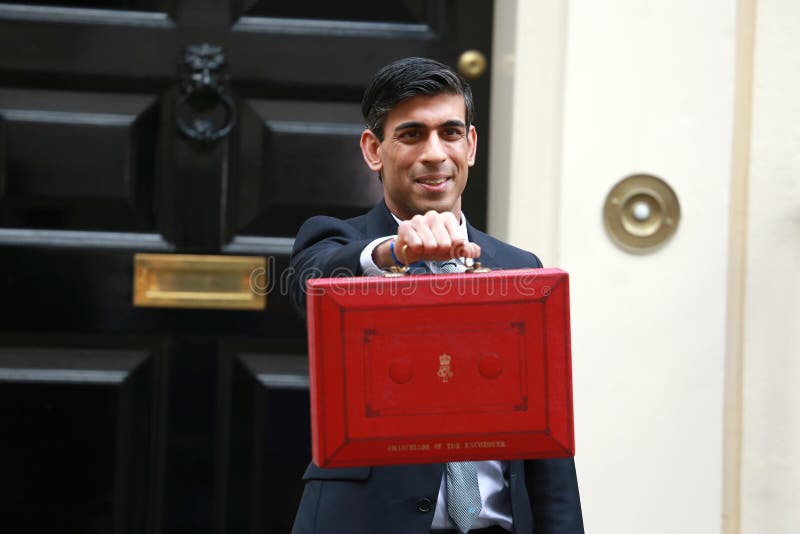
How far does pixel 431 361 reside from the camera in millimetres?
1545

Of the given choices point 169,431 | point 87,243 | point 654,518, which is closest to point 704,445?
point 654,518

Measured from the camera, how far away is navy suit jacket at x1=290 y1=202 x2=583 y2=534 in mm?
1696

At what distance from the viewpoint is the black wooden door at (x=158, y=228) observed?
2.81m

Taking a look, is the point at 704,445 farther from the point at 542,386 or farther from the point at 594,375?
the point at 542,386

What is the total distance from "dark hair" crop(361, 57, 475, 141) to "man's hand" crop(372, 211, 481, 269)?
0.90 feet

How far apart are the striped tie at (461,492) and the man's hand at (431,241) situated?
19 cm

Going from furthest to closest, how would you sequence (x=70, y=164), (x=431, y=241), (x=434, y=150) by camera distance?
1. (x=70, y=164)
2. (x=434, y=150)
3. (x=431, y=241)

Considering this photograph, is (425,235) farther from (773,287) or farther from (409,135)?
(773,287)

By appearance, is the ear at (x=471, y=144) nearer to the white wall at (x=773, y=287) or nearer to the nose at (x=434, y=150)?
the nose at (x=434, y=150)

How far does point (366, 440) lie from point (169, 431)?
1.39m

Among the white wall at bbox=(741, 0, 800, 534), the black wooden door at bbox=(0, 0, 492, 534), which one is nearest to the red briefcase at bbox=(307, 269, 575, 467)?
the white wall at bbox=(741, 0, 800, 534)

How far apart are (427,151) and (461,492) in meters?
0.51

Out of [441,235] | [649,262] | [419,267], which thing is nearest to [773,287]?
[649,262]

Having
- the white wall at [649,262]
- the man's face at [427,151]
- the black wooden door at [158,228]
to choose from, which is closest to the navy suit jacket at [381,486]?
the man's face at [427,151]
